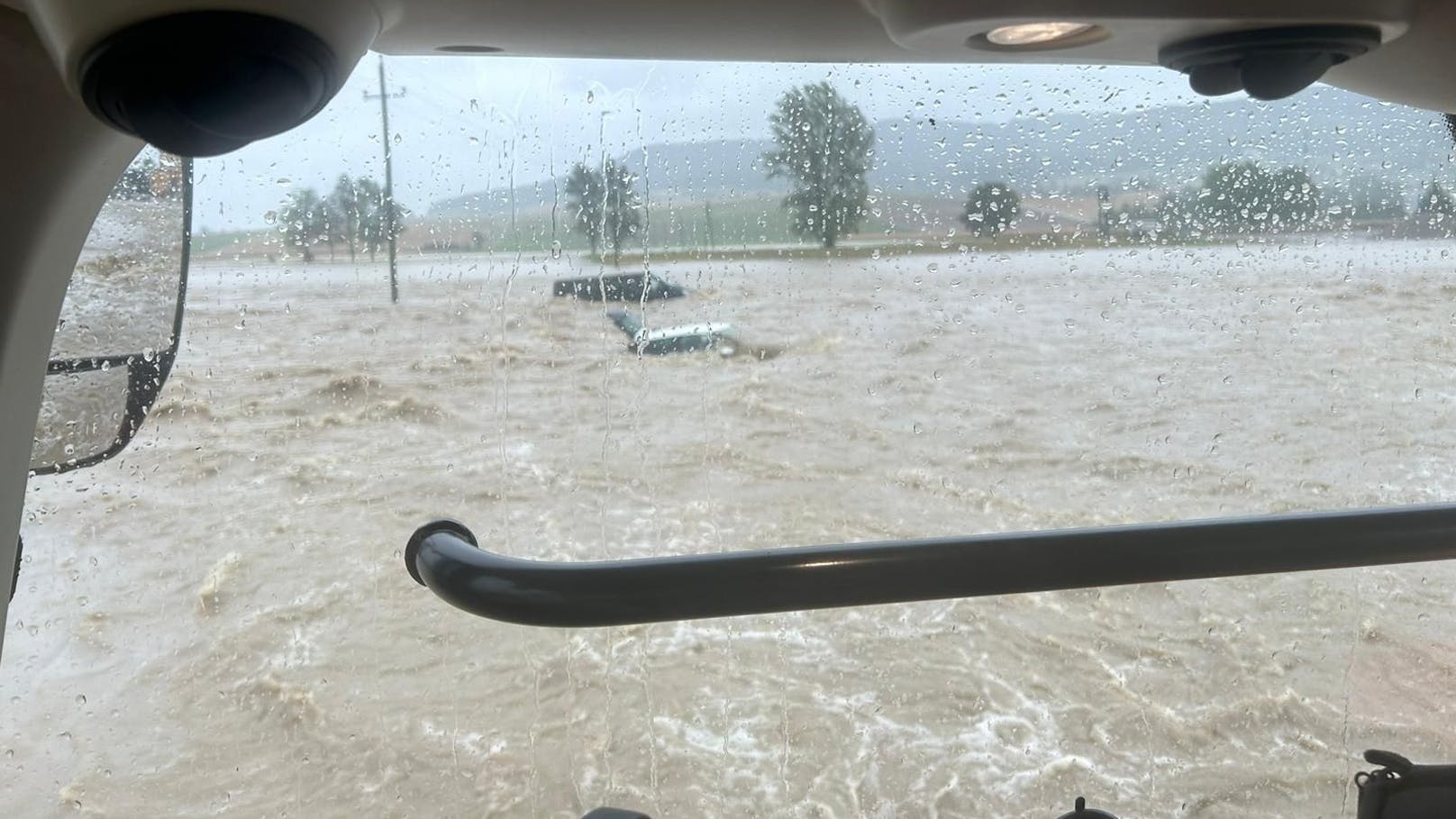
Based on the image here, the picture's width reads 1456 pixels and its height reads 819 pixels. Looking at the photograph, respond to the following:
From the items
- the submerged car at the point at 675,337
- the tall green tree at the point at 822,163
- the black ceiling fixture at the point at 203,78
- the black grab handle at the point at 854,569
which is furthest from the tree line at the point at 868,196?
the black ceiling fixture at the point at 203,78

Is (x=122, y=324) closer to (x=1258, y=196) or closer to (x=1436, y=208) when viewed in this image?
(x=1258, y=196)

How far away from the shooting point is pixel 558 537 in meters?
1.84

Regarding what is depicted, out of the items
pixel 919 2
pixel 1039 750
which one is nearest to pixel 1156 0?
pixel 919 2

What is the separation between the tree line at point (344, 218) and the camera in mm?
1434

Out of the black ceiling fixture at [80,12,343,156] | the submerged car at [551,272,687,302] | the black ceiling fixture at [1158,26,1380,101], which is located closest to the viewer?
the black ceiling fixture at [80,12,343,156]

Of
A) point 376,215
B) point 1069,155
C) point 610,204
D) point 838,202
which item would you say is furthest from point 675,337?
point 1069,155

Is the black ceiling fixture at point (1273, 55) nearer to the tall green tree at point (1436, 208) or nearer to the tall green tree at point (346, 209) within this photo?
the tall green tree at point (346, 209)

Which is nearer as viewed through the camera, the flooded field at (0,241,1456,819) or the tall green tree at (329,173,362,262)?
the tall green tree at (329,173,362,262)

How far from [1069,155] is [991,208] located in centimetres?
15

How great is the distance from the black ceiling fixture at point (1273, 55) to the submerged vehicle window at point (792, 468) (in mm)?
895

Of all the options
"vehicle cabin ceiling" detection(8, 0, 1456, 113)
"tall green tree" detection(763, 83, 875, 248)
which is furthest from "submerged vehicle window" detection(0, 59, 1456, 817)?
"vehicle cabin ceiling" detection(8, 0, 1456, 113)

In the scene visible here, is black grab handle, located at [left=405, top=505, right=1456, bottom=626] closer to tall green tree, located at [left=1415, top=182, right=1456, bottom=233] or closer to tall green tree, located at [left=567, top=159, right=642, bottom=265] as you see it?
tall green tree, located at [left=567, top=159, right=642, bottom=265]

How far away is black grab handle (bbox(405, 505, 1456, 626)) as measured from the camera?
742 millimetres

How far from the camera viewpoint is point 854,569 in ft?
2.48
